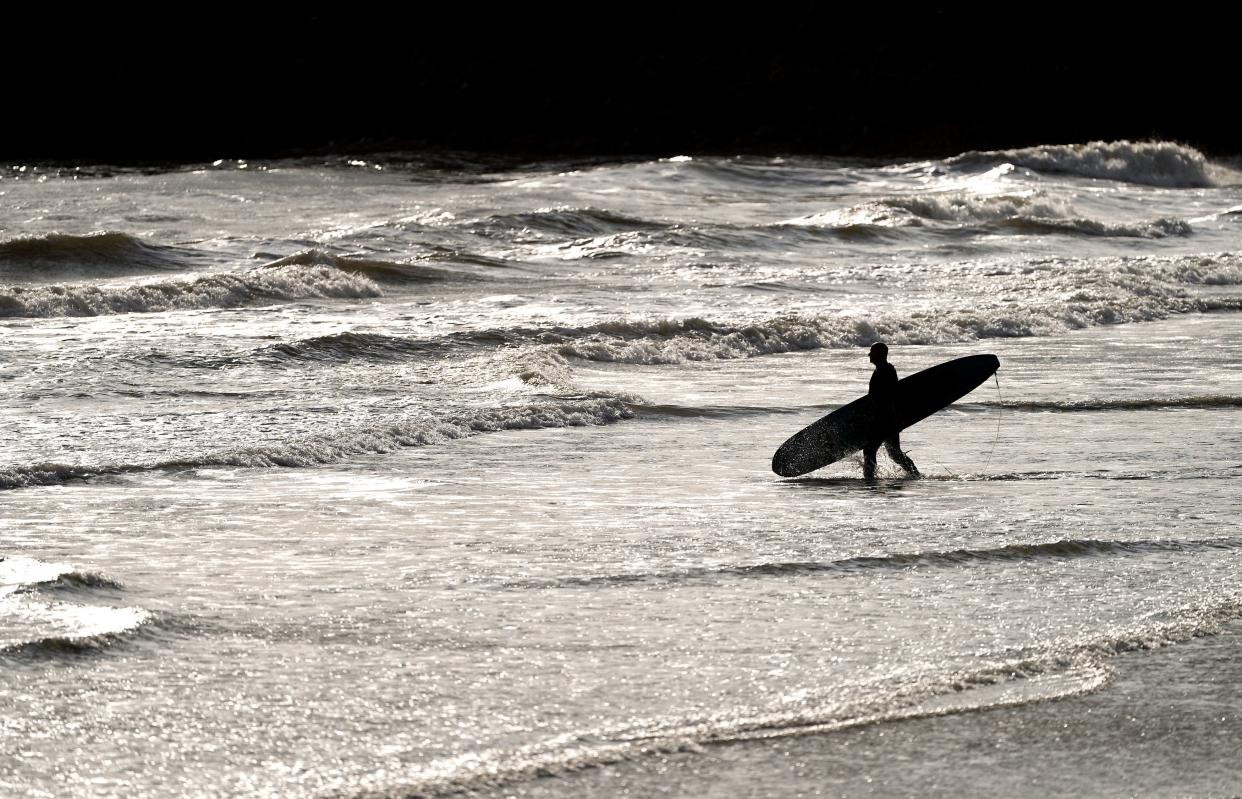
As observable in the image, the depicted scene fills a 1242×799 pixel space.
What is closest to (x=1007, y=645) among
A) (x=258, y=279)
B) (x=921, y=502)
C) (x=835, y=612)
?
(x=835, y=612)

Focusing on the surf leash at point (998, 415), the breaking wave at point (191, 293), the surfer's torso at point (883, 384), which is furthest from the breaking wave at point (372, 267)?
the surfer's torso at point (883, 384)

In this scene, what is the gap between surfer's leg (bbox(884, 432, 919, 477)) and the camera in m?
10.1

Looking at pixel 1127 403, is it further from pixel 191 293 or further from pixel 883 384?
pixel 191 293

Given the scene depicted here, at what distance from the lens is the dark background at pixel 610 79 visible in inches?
2926

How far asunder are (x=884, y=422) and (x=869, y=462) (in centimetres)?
26

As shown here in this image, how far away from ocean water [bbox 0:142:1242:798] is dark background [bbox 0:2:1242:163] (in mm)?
54696

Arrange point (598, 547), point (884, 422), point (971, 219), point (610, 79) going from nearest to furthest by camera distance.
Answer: point (598, 547), point (884, 422), point (971, 219), point (610, 79)

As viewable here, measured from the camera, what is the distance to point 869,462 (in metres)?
10.2

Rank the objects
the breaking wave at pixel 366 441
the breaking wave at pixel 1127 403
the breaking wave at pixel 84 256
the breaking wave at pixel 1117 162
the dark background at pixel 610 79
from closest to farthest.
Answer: the breaking wave at pixel 366 441
the breaking wave at pixel 1127 403
the breaking wave at pixel 84 256
the breaking wave at pixel 1117 162
the dark background at pixel 610 79

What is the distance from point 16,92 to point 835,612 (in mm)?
84442

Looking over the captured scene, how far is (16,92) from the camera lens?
3317 inches

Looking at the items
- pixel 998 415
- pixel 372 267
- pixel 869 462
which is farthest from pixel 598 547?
pixel 372 267

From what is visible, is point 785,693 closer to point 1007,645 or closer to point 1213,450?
point 1007,645

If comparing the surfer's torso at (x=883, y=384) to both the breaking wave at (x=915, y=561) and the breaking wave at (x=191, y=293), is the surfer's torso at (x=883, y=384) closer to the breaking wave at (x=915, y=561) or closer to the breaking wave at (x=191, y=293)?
the breaking wave at (x=915, y=561)
